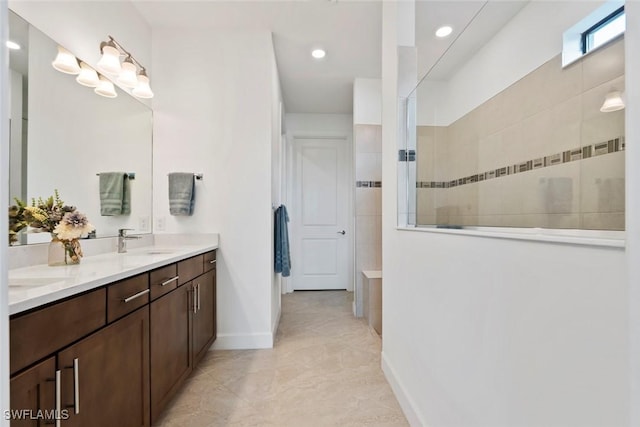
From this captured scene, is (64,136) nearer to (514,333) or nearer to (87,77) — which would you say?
(87,77)

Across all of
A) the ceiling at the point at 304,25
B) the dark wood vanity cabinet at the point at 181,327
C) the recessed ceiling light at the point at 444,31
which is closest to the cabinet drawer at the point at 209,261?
the dark wood vanity cabinet at the point at 181,327

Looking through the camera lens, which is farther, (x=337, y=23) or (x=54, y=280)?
(x=337, y=23)

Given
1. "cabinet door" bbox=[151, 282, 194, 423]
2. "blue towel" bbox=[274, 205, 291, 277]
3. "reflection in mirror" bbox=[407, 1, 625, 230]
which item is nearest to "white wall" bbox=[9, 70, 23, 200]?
"cabinet door" bbox=[151, 282, 194, 423]

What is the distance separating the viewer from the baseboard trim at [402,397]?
1.46m

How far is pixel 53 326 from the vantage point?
866 mm

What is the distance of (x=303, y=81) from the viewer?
11.3 ft

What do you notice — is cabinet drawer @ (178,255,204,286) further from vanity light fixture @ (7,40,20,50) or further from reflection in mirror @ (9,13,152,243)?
vanity light fixture @ (7,40,20,50)

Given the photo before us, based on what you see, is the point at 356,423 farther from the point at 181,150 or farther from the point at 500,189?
the point at 181,150

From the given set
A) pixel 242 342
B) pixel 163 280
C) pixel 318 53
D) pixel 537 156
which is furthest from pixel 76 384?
pixel 318 53

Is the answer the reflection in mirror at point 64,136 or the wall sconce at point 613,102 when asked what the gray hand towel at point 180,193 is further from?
the wall sconce at point 613,102

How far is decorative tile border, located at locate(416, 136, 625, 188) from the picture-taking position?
735 millimetres

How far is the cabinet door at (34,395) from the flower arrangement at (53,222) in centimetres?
71

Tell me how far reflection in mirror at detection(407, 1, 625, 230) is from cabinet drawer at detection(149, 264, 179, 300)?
142 cm

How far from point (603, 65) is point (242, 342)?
264 centimetres
